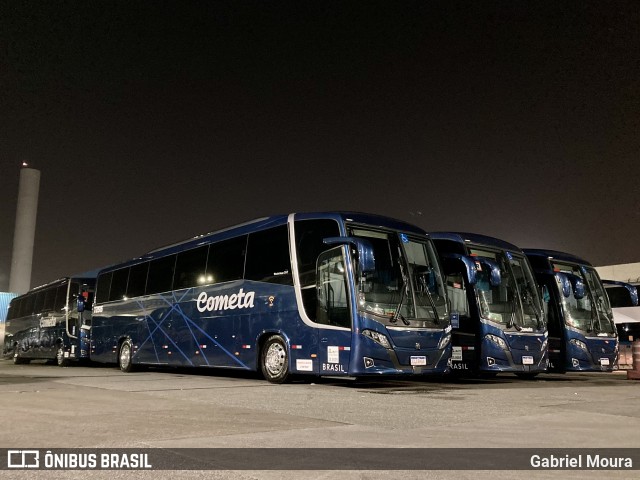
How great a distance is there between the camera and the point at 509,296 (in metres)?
14.1

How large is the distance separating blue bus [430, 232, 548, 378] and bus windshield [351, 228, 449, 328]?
1.40 m

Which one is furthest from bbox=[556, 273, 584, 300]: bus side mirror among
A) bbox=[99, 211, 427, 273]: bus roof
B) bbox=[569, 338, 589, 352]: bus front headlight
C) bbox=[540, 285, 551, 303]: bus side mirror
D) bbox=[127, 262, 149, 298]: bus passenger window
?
bbox=[127, 262, 149, 298]: bus passenger window

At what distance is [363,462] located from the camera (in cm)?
427

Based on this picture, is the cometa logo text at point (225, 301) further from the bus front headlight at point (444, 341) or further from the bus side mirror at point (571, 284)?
the bus side mirror at point (571, 284)

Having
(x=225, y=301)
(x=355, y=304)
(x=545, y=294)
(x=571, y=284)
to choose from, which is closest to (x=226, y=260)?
(x=225, y=301)

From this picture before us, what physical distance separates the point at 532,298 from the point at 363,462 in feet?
36.6

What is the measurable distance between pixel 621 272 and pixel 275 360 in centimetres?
3215

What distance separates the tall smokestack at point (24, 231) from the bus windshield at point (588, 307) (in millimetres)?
85530

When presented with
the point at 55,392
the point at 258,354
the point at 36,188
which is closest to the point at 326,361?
the point at 258,354

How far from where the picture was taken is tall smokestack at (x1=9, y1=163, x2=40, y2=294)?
87688 millimetres

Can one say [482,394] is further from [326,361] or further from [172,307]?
[172,307]

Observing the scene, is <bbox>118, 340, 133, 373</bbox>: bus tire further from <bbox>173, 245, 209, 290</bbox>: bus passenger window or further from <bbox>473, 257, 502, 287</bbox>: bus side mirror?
<bbox>473, 257, 502, 287</bbox>: bus side mirror

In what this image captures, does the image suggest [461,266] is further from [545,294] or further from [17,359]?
[17,359]

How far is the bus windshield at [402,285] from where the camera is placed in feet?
35.8
